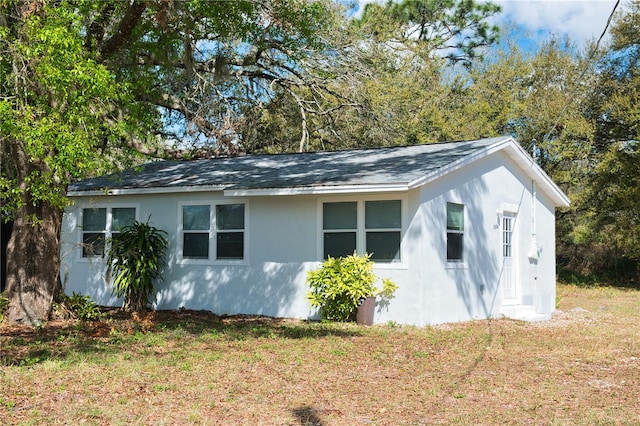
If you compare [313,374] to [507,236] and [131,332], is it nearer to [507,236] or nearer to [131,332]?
[131,332]

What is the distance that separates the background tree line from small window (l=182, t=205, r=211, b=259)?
1545mm

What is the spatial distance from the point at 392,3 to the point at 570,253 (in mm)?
13175

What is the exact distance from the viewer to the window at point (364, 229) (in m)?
12.6

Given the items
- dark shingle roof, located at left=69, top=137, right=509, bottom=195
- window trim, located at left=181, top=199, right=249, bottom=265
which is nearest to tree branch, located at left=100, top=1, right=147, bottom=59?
dark shingle roof, located at left=69, top=137, right=509, bottom=195

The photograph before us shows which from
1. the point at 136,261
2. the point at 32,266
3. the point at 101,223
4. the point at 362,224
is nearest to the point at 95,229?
the point at 101,223

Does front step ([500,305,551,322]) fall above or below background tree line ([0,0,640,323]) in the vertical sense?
below

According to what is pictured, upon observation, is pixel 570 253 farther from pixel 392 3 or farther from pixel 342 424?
pixel 342 424

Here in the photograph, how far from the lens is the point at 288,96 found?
75.2 ft

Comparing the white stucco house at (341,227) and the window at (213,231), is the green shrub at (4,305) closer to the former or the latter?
the white stucco house at (341,227)

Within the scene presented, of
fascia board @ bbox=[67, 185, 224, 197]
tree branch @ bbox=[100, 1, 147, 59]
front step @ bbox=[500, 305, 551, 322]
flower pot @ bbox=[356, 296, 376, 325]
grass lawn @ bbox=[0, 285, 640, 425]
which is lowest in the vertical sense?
grass lawn @ bbox=[0, 285, 640, 425]

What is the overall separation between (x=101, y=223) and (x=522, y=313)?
9.52 m

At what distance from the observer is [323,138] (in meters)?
24.4

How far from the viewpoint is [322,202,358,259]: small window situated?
1295cm

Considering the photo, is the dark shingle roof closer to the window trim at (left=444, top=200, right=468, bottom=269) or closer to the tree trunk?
the window trim at (left=444, top=200, right=468, bottom=269)
